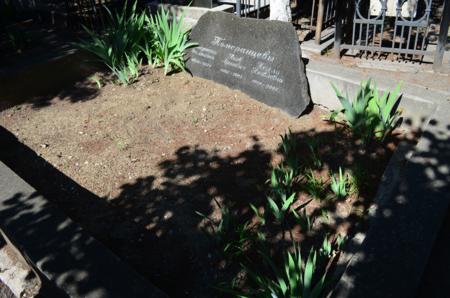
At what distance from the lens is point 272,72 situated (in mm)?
4594

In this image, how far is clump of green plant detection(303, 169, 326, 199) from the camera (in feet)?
10.6

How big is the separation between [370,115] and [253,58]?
1.68m

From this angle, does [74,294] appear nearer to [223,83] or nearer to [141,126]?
[141,126]

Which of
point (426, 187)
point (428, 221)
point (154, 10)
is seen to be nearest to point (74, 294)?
point (428, 221)

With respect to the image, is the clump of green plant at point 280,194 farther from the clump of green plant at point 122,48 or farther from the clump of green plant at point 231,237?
the clump of green plant at point 122,48

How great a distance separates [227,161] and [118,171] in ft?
3.43

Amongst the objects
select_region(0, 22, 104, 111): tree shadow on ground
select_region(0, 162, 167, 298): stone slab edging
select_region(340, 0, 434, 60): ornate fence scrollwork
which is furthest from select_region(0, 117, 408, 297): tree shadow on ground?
select_region(340, 0, 434, 60): ornate fence scrollwork

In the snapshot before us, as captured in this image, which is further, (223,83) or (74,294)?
(223,83)

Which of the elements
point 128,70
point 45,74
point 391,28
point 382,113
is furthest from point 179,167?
point 391,28

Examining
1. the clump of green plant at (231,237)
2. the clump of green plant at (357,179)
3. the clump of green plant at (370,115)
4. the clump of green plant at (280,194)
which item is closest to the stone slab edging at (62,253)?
the clump of green plant at (231,237)

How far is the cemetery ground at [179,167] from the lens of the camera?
2.94m

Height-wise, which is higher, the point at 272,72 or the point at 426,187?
the point at 272,72

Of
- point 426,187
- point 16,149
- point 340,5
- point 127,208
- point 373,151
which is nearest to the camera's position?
point 426,187

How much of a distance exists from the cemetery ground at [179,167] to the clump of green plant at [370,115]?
14cm
